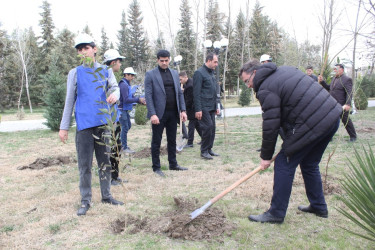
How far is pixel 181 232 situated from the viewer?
2.73 m

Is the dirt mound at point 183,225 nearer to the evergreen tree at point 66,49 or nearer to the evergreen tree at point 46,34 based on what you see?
the evergreen tree at point 66,49

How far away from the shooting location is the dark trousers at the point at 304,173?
2.82 metres

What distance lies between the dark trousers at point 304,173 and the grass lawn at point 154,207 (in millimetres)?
185

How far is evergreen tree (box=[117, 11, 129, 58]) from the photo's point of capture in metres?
40.2

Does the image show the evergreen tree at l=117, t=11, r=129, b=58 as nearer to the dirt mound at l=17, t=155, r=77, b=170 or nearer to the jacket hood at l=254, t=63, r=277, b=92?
the dirt mound at l=17, t=155, r=77, b=170

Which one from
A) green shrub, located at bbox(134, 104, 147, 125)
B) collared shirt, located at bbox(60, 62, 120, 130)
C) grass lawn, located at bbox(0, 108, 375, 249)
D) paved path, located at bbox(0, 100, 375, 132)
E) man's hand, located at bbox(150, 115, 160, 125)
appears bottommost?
paved path, located at bbox(0, 100, 375, 132)

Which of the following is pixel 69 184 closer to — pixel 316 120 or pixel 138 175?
pixel 138 175

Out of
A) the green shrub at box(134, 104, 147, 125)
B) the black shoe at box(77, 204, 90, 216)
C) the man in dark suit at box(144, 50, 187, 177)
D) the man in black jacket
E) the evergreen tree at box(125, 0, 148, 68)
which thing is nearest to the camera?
the black shoe at box(77, 204, 90, 216)

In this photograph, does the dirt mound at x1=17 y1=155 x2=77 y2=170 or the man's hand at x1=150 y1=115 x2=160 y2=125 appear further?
the dirt mound at x1=17 y1=155 x2=77 y2=170

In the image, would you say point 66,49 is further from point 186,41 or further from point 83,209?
point 83,209

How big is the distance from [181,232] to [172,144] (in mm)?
2411

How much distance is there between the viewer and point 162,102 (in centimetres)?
470

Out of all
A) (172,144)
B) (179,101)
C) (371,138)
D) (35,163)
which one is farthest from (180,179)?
(371,138)

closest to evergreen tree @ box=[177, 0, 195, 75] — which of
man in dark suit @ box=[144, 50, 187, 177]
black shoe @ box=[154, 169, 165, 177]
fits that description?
man in dark suit @ box=[144, 50, 187, 177]
